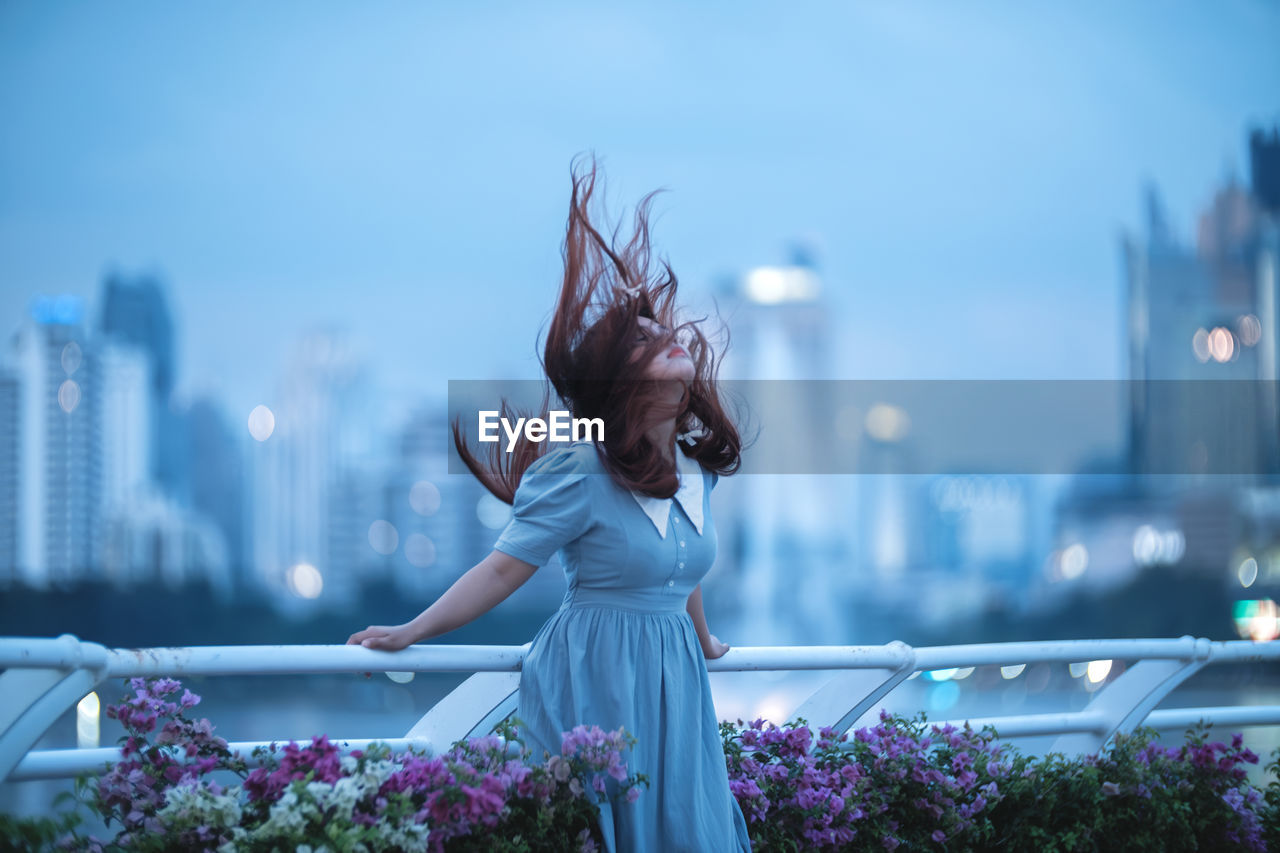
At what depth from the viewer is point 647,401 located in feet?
5.19

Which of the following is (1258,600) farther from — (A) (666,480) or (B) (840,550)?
(A) (666,480)

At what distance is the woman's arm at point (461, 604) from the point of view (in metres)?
1.40

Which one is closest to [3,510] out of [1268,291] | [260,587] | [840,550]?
[260,587]

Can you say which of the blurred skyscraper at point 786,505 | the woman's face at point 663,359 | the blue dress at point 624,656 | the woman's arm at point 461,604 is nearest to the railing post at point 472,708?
the blue dress at point 624,656

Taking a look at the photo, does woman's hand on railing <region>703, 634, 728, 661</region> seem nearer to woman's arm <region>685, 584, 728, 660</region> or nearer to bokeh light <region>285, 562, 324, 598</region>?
woman's arm <region>685, 584, 728, 660</region>

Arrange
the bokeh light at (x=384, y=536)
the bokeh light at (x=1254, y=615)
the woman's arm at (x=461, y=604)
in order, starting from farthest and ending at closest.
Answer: the bokeh light at (x=384, y=536)
the bokeh light at (x=1254, y=615)
the woman's arm at (x=461, y=604)

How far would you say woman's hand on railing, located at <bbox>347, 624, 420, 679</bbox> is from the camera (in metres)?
1.40

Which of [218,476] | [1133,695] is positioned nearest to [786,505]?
[218,476]

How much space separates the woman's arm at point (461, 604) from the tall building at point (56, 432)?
54.9 meters

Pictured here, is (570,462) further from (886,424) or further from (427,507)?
(886,424)

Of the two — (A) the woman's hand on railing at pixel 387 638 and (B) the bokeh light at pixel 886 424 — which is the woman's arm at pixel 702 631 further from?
(B) the bokeh light at pixel 886 424

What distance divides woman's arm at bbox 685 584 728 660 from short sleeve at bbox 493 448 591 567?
10.2 inches

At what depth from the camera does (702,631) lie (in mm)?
1693

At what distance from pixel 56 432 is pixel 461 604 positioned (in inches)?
2304
